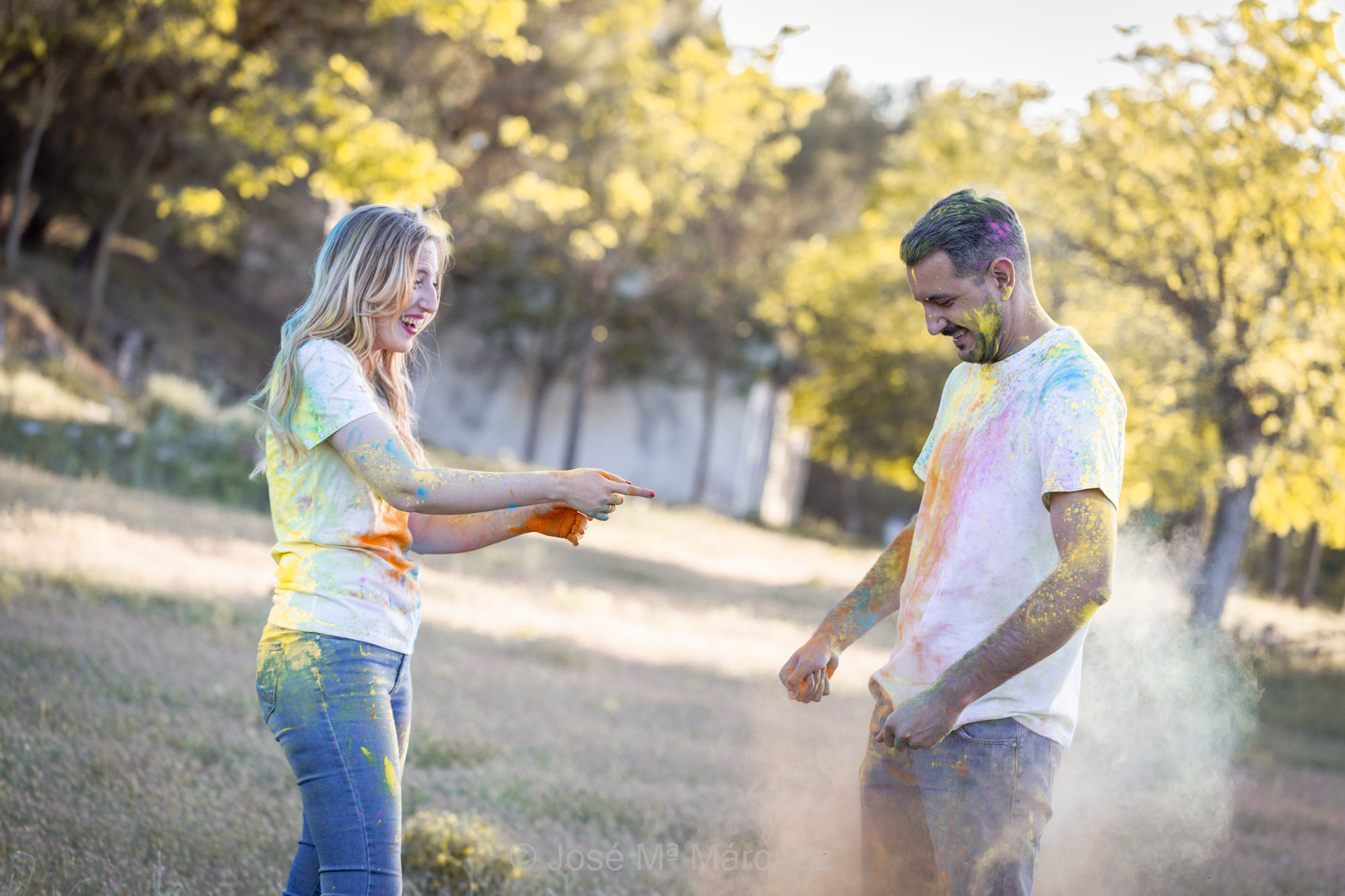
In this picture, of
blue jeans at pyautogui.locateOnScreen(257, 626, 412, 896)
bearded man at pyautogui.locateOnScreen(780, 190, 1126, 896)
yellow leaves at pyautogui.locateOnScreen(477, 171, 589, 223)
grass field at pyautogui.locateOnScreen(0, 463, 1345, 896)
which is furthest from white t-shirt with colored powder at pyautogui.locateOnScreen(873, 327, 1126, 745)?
yellow leaves at pyautogui.locateOnScreen(477, 171, 589, 223)

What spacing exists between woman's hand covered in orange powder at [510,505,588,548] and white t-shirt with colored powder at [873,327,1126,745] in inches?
32.0

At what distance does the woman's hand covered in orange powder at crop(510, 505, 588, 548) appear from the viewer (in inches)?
101

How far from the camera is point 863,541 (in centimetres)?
2888

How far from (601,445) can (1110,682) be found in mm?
24373

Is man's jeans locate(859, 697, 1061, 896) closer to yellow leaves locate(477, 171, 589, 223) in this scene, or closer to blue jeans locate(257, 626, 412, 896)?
blue jeans locate(257, 626, 412, 896)

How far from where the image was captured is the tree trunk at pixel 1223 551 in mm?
11016

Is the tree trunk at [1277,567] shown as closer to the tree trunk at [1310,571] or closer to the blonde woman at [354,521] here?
the tree trunk at [1310,571]

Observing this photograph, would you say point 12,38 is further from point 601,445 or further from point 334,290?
point 601,445

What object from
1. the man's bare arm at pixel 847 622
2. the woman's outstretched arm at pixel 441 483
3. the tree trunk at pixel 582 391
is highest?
the tree trunk at pixel 582 391

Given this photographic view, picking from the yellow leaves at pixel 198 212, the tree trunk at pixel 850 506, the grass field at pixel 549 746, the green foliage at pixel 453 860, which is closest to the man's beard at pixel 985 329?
the grass field at pixel 549 746

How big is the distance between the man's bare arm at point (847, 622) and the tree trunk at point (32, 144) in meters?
14.7

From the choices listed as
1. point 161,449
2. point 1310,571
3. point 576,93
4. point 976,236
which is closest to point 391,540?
point 976,236

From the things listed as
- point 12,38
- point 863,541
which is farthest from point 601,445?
point 12,38

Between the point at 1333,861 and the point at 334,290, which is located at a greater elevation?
the point at 334,290
